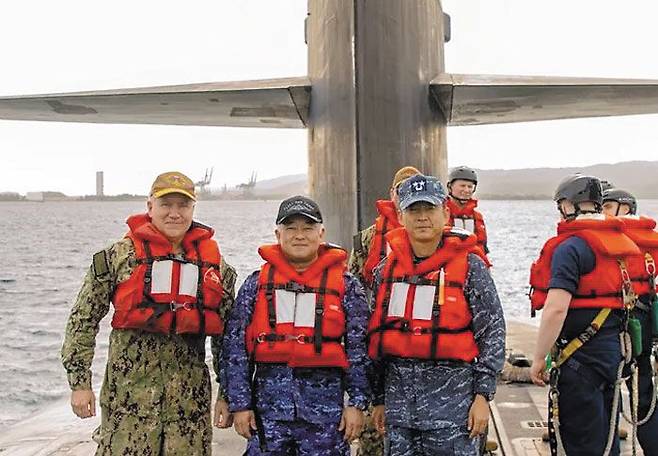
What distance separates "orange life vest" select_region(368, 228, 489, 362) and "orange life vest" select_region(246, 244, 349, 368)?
0.22 m

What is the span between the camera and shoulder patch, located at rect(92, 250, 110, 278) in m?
4.00

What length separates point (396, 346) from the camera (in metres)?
3.67

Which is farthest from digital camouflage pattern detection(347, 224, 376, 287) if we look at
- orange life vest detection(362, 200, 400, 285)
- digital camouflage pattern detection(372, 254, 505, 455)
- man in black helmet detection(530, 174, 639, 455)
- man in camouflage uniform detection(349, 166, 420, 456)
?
digital camouflage pattern detection(372, 254, 505, 455)

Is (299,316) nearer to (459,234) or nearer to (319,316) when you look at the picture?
(319,316)

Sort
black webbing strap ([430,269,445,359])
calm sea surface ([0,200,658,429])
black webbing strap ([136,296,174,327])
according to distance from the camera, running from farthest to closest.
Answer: calm sea surface ([0,200,658,429])
black webbing strap ([136,296,174,327])
black webbing strap ([430,269,445,359])

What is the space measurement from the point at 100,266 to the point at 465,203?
13.5ft

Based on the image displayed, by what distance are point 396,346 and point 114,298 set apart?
1.63 m

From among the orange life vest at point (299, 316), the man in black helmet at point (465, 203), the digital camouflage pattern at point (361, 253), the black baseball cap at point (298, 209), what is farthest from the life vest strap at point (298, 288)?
the man in black helmet at point (465, 203)

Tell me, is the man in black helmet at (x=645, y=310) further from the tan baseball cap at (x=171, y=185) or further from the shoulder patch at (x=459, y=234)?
the tan baseball cap at (x=171, y=185)

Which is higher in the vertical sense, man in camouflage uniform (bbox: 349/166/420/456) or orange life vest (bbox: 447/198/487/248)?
orange life vest (bbox: 447/198/487/248)

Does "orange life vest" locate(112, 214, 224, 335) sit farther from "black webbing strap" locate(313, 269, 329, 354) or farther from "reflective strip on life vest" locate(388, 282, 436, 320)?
"reflective strip on life vest" locate(388, 282, 436, 320)

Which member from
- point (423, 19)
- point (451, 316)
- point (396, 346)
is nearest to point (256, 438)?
point (396, 346)

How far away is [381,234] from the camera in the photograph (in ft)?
16.6

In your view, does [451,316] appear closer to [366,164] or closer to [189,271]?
[189,271]
